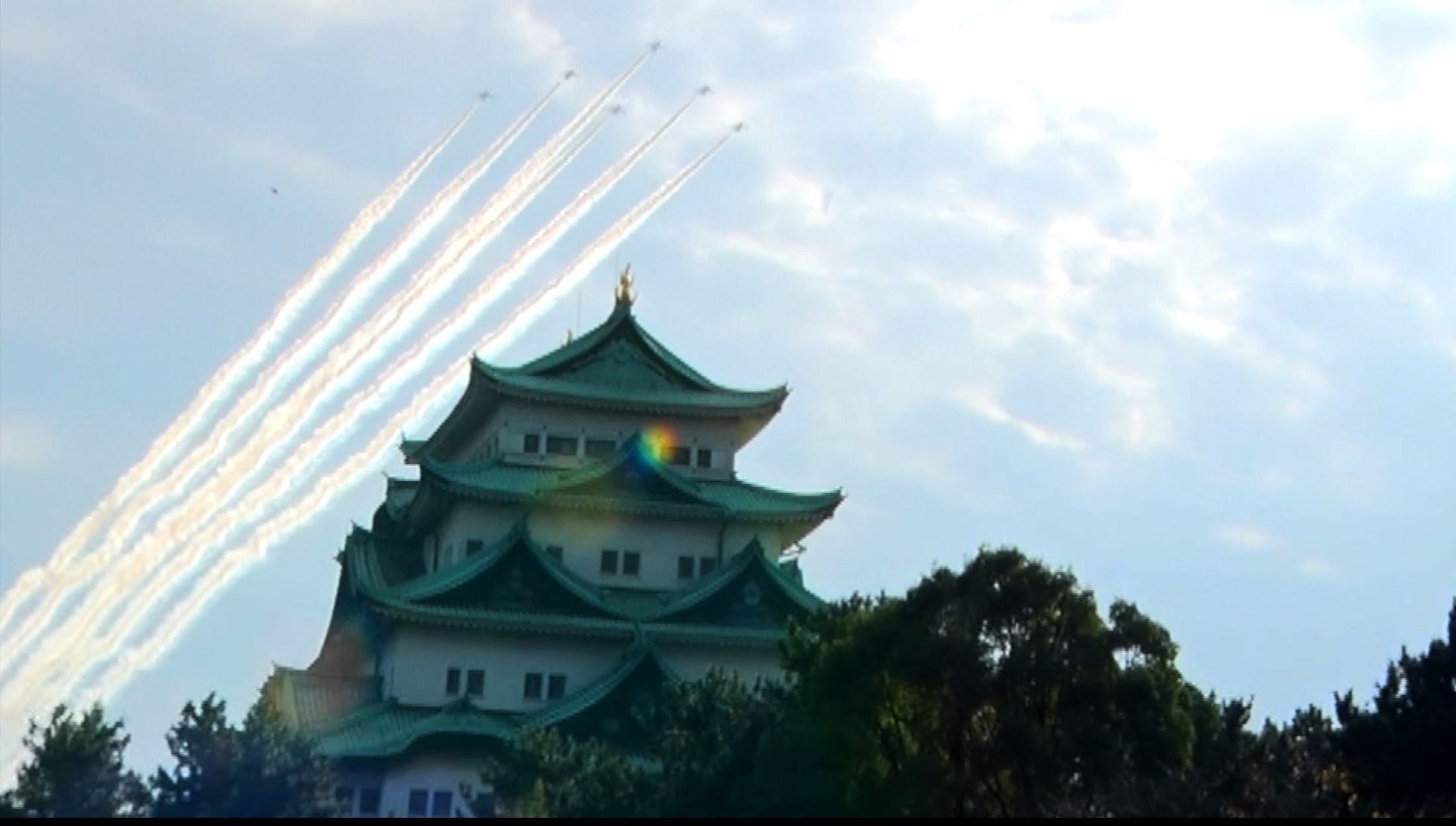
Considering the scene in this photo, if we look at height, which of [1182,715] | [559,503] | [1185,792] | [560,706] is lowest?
[1185,792]

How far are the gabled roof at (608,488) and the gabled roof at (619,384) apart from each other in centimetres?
170

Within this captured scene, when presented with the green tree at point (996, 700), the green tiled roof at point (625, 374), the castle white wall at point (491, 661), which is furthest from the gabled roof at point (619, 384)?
the green tree at point (996, 700)

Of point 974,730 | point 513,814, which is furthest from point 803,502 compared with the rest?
point 974,730

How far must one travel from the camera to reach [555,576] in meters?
52.4

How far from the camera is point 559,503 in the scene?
178 ft

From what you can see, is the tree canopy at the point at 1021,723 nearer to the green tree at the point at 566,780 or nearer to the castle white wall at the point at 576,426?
the green tree at the point at 566,780

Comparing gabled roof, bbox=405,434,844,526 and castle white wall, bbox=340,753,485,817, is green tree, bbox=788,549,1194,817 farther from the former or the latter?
gabled roof, bbox=405,434,844,526

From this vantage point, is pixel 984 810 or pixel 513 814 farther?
pixel 513 814

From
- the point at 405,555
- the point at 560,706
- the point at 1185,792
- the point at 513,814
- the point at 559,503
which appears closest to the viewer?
the point at 1185,792

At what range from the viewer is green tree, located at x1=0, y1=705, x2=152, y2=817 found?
3891 centimetres

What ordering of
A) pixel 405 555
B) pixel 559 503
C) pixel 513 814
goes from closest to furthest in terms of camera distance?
pixel 513 814, pixel 559 503, pixel 405 555

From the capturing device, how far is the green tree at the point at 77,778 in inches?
1532

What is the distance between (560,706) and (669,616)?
409 cm

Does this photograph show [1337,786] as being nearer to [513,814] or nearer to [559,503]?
[513,814]
